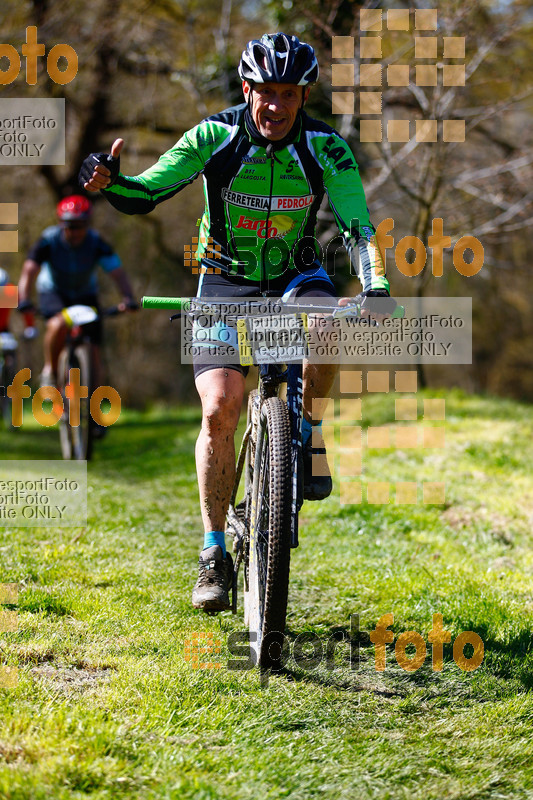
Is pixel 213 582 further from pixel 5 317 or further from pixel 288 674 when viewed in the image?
pixel 5 317

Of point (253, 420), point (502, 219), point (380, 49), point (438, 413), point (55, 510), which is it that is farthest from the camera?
point (502, 219)

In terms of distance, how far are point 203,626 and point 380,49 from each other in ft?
22.5

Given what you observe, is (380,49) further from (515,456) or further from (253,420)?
(253,420)

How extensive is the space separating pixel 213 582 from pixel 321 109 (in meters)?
7.76

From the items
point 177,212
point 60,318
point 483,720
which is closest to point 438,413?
point 60,318

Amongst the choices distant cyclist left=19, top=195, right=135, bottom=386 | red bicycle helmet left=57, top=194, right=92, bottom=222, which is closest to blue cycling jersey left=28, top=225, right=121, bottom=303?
distant cyclist left=19, top=195, right=135, bottom=386

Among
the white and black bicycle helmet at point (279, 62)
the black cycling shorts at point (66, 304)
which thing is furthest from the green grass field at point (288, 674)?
the black cycling shorts at point (66, 304)

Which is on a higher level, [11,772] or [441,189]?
[441,189]

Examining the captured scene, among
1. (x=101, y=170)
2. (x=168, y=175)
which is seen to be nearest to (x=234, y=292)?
(x=168, y=175)

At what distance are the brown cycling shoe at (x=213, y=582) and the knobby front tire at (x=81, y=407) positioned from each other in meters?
4.55

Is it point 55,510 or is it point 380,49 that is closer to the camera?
point 55,510

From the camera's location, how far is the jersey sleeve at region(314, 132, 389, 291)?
3.38m

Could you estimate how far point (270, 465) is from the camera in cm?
301

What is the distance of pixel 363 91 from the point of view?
8.73 meters
